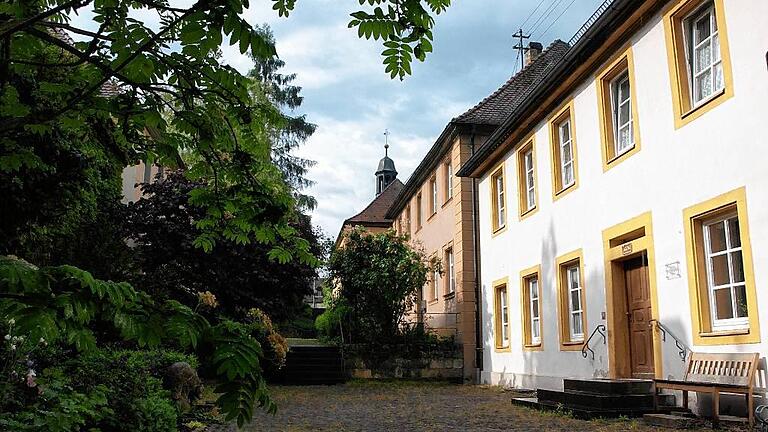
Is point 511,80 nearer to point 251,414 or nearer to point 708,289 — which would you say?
point 708,289

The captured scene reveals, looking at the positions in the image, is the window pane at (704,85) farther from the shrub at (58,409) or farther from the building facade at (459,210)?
the building facade at (459,210)

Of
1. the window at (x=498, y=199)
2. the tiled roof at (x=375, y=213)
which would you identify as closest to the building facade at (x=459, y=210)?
the window at (x=498, y=199)

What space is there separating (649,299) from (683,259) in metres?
1.58

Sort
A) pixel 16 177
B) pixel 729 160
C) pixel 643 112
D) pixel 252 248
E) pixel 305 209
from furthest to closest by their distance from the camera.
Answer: pixel 305 209, pixel 252 248, pixel 643 112, pixel 729 160, pixel 16 177

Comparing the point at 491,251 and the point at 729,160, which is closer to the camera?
the point at 729,160

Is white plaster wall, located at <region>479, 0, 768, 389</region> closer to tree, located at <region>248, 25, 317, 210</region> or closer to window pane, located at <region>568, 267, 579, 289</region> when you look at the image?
window pane, located at <region>568, 267, 579, 289</region>

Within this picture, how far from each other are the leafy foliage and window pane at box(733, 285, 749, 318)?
294 inches

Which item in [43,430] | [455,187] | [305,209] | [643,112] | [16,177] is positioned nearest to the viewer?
[43,430]

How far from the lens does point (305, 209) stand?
31609 millimetres

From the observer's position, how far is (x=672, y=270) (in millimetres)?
9438

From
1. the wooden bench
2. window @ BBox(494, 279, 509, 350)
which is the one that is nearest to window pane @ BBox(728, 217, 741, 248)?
the wooden bench

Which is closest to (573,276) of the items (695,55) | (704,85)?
(704,85)

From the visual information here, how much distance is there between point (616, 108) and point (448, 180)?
38.0 ft

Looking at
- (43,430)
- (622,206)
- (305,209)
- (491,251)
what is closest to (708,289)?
(622,206)
